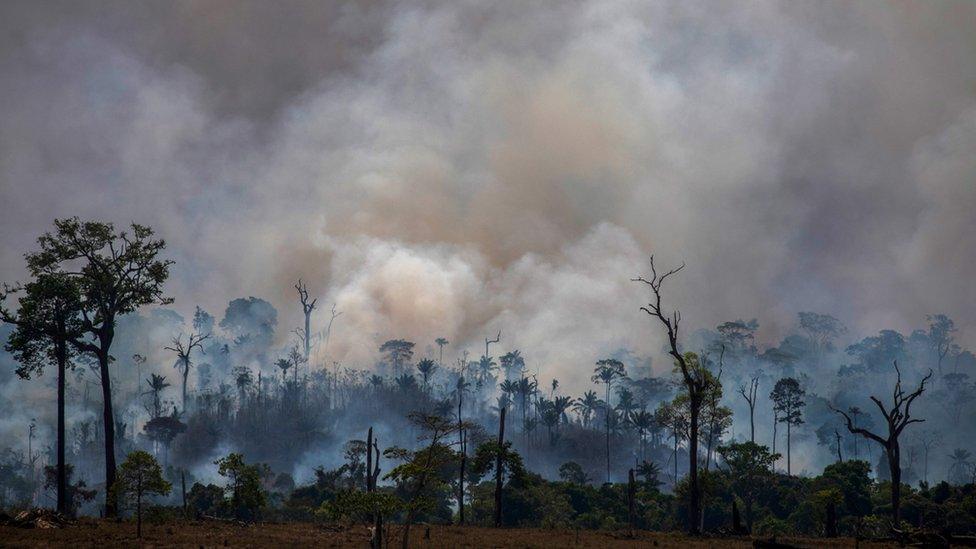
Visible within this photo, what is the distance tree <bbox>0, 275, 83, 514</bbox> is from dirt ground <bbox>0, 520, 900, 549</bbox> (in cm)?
1246

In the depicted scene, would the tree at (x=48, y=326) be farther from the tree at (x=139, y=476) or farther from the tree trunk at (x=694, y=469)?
the tree trunk at (x=694, y=469)

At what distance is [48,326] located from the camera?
5044 cm

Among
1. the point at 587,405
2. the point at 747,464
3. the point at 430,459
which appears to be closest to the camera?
the point at 430,459

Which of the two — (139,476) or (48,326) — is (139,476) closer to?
(139,476)

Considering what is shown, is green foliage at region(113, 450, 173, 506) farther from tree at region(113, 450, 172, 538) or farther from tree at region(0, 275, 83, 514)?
tree at region(0, 275, 83, 514)

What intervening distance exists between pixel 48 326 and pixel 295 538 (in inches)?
908

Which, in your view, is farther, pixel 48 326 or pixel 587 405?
pixel 587 405

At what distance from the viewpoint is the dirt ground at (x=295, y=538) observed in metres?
35.8

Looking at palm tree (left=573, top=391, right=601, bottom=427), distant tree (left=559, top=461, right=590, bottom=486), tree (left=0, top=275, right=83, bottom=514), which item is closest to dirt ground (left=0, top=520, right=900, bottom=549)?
tree (left=0, top=275, right=83, bottom=514)

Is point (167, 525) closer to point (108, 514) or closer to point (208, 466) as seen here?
point (108, 514)

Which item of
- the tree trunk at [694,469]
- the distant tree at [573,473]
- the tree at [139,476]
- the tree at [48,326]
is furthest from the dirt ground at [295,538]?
the distant tree at [573,473]

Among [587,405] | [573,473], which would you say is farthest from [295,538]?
[587,405]

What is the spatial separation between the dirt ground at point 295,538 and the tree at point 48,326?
12457 mm

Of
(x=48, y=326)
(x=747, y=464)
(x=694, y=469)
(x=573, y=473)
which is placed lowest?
(x=573, y=473)
